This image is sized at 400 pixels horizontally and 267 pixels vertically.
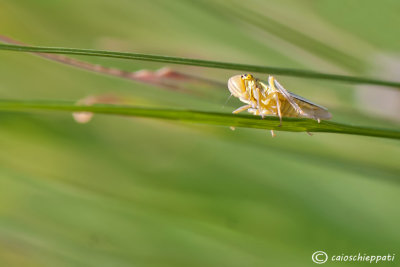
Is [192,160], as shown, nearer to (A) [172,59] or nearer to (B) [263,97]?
(B) [263,97]

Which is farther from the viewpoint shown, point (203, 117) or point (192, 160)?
point (192, 160)

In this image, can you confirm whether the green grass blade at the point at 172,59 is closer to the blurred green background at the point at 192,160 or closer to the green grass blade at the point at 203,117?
the green grass blade at the point at 203,117

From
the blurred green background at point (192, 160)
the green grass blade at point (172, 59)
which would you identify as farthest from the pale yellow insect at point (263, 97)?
the green grass blade at point (172, 59)

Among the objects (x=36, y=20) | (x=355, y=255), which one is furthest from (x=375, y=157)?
(x=36, y=20)

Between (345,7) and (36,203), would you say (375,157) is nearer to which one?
(345,7)

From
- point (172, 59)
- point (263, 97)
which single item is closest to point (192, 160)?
point (263, 97)
